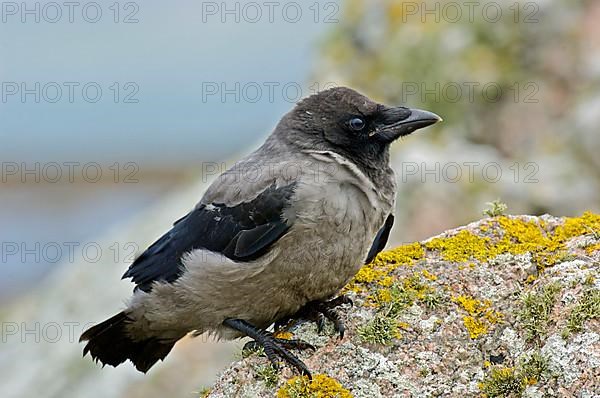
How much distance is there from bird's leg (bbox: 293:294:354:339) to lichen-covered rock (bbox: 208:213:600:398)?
6 centimetres

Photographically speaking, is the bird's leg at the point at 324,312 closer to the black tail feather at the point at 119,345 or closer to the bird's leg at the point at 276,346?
the bird's leg at the point at 276,346

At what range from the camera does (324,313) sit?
537 centimetres

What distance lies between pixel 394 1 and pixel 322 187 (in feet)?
31.7

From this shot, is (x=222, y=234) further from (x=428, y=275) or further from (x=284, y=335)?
(x=428, y=275)

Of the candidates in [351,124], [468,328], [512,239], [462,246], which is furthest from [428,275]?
[351,124]

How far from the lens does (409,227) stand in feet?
34.8

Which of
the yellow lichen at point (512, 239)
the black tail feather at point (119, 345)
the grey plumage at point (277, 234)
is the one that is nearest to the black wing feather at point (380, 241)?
the grey plumage at point (277, 234)

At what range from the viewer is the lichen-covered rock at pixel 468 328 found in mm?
4734

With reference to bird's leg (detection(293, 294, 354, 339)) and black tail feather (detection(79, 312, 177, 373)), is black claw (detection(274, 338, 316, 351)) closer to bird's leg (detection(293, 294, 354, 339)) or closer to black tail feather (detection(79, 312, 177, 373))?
bird's leg (detection(293, 294, 354, 339))

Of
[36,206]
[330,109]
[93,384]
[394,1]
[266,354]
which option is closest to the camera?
[266,354]

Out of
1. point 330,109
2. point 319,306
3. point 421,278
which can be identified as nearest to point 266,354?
point 319,306

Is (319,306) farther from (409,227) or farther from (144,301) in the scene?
(409,227)

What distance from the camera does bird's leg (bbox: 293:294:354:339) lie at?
17.3ft

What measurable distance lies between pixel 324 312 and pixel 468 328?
2.86 ft
